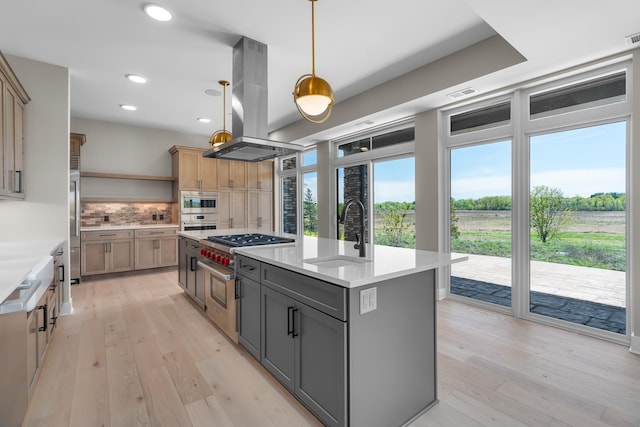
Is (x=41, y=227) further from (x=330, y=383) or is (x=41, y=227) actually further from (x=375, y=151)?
(x=375, y=151)

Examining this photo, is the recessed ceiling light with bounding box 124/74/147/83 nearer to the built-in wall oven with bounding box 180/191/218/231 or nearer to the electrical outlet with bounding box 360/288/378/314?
the built-in wall oven with bounding box 180/191/218/231

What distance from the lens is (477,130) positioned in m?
3.73

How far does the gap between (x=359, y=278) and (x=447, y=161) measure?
312 cm

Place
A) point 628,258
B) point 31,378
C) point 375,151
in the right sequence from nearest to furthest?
point 31,378 < point 628,258 < point 375,151

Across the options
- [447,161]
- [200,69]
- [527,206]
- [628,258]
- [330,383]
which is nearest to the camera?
[330,383]

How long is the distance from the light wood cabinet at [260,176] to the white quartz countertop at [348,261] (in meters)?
4.48

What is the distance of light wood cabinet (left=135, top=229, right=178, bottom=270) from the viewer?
17.9ft

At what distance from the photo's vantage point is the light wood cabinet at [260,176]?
6891mm

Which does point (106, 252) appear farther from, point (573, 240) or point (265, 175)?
point (573, 240)

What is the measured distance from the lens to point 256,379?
86.8 inches

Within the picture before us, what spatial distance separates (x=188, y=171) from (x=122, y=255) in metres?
1.89

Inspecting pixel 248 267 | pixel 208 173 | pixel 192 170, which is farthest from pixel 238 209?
pixel 248 267

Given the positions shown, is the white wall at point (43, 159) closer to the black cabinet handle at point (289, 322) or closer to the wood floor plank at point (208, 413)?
the wood floor plank at point (208, 413)

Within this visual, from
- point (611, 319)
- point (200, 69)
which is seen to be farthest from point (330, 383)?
point (200, 69)
